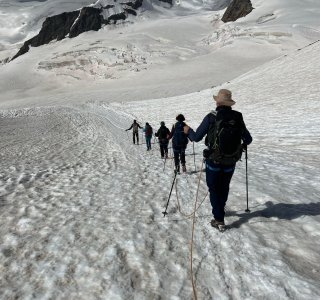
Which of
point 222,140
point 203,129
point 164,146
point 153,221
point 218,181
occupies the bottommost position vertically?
point 164,146

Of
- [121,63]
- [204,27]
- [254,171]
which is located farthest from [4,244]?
[204,27]

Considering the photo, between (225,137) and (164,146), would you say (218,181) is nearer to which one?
(225,137)

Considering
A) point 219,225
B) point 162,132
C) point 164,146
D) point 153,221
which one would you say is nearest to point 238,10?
point 164,146

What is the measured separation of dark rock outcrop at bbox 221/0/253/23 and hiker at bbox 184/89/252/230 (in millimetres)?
151313

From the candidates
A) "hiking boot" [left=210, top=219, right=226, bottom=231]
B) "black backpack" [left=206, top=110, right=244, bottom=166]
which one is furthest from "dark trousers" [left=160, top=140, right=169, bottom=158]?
"black backpack" [left=206, top=110, right=244, bottom=166]

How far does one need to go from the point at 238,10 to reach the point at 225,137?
15610 cm

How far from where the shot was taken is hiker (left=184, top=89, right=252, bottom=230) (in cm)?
610

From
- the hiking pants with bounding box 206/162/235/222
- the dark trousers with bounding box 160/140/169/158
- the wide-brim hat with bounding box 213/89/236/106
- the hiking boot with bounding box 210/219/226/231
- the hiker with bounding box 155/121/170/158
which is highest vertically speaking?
the wide-brim hat with bounding box 213/89/236/106

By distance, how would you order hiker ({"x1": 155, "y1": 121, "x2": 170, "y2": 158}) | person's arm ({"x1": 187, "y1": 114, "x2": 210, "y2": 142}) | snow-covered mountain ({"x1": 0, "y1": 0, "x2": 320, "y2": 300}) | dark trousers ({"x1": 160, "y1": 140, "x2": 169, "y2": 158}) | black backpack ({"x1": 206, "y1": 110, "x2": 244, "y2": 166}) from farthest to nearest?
dark trousers ({"x1": 160, "y1": 140, "x2": 169, "y2": 158}) → hiker ({"x1": 155, "y1": 121, "x2": 170, "y2": 158}) → person's arm ({"x1": 187, "y1": 114, "x2": 210, "y2": 142}) → black backpack ({"x1": 206, "y1": 110, "x2": 244, "y2": 166}) → snow-covered mountain ({"x1": 0, "y1": 0, "x2": 320, "y2": 300})

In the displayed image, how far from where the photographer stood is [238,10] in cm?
14912

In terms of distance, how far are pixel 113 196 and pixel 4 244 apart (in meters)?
3.48

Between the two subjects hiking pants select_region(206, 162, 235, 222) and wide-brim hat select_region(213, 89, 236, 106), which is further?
hiking pants select_region(206, 162, 235, 222)

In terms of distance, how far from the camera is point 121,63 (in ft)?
358

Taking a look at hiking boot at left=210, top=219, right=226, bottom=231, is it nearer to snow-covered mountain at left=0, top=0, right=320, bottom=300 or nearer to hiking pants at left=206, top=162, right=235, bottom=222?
snow-covered mountain at left=0, top=0, right=320, bottom=300
